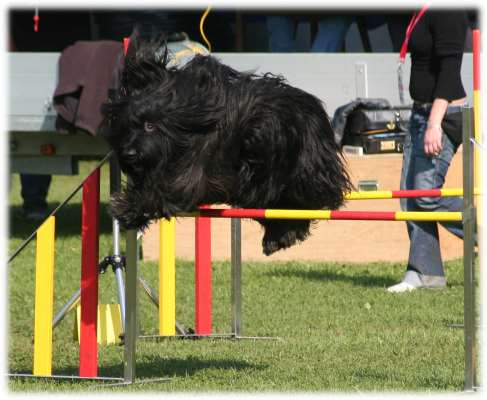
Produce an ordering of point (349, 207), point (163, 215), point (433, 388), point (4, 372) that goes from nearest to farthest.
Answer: point (163, 215) → point (433, 388) → point (4, 372) → point (349, 207)

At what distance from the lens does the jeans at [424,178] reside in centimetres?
712

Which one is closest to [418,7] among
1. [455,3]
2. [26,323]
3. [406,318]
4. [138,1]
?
[455,3]

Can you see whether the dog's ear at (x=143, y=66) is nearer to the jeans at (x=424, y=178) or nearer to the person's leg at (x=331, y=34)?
the jeans at (x=424, y=178)

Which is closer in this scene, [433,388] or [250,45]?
[433,388]

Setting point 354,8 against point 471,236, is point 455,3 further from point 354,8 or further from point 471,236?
point 471,236

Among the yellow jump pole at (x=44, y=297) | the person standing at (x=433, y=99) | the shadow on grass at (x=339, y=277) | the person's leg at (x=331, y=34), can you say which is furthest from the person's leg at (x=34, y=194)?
the yellow jump pole at (x=44, y=297)

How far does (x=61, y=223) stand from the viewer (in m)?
11.1

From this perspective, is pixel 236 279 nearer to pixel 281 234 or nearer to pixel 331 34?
pixel 281 234

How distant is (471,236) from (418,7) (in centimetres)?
511

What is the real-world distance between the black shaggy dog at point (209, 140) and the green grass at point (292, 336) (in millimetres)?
800

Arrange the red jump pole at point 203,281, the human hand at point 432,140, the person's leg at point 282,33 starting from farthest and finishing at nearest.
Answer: the person's leg at point 282,33 < the human hand at point 432,140 < the red jump pole at point 203,281

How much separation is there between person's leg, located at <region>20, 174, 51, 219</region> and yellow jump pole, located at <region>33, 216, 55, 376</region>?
21.1 ft

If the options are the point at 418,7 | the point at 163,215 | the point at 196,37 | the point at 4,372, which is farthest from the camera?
the point at 196,37

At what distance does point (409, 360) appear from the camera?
17.8 feet
